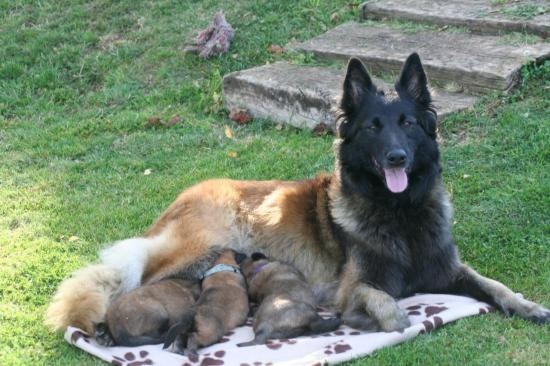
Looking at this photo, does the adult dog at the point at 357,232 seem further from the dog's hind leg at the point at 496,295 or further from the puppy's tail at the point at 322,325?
the puppy's tail at the point at 322,325

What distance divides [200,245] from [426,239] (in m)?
1.59

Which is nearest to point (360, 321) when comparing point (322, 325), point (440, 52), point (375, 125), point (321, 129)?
point (322, 325)

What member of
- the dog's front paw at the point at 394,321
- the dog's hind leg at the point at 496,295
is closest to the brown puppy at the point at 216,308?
the dog's front paw at the point at 394,321

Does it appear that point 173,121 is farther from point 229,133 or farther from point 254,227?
point 254,227

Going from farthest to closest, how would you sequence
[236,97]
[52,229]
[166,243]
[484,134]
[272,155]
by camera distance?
[236,97] → [272,155] → [484,134] → [52,229] → [166,243]

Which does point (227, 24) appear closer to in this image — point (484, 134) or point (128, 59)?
point (128, 59)

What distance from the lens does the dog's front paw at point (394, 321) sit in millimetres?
4840

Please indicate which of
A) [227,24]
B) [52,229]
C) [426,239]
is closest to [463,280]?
[426,239]

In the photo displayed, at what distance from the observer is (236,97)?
9164 mm

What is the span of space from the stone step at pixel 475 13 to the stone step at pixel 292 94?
131 centimetres

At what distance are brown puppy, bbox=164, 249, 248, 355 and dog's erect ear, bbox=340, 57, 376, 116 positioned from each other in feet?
4.56

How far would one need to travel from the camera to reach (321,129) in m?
8.28

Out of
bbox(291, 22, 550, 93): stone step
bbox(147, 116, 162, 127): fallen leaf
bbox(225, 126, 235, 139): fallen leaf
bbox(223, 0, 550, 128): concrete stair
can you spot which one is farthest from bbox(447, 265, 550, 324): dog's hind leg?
bbox(147, 116, 162, 127): fallen leaf

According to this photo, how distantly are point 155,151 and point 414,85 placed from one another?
3939 millimetres
